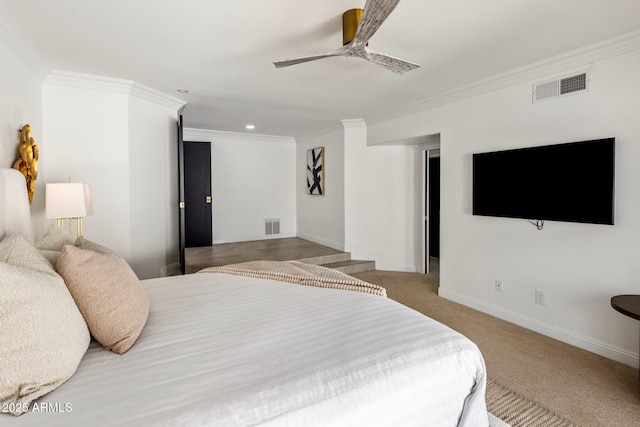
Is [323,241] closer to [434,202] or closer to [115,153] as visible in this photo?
[434,202]

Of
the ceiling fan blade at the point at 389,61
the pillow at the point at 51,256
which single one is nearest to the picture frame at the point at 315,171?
the ceiling fan blade at the point at 389,61

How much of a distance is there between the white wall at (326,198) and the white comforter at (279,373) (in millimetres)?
3943

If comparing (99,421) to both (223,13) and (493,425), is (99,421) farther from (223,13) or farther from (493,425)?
(223,13)

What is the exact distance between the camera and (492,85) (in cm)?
328

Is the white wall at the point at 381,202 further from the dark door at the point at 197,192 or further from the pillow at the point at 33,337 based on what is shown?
the pillow at the point at 33,337

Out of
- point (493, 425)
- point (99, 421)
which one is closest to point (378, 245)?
point (493, 425)

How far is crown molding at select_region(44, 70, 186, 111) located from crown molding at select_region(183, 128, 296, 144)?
7.10ft

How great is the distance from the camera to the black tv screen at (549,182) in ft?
8.16

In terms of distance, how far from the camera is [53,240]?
63.5 inches

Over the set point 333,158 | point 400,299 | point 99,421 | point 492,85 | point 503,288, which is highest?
point 492,85

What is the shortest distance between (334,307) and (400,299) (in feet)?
8.42

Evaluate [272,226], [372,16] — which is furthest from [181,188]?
[372,16]

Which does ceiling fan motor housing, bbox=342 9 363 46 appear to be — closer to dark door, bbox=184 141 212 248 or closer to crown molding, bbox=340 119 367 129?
crown molding, bbox=340 119 367 129

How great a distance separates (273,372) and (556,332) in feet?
9.87
